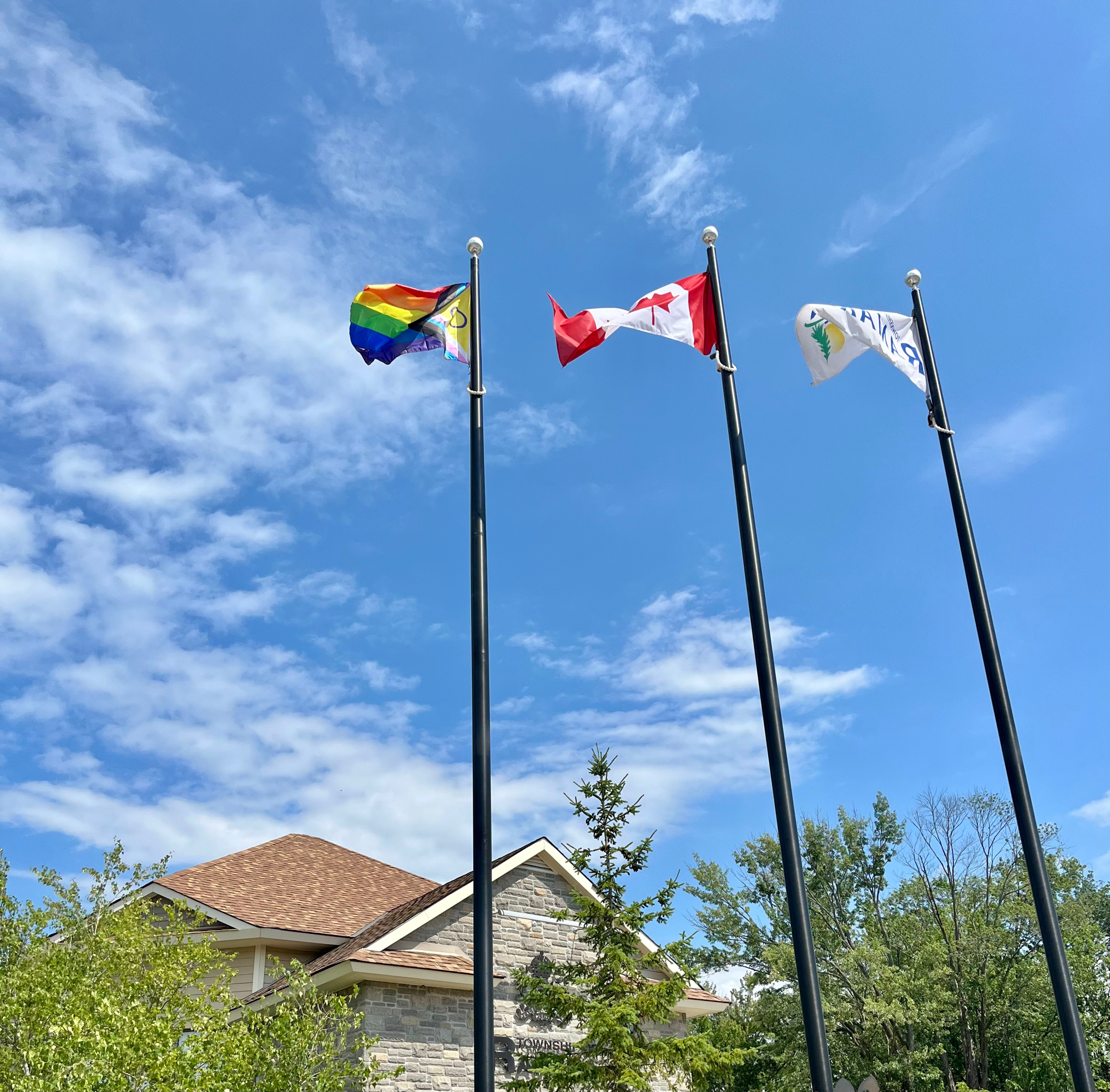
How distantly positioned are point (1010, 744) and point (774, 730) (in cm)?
268

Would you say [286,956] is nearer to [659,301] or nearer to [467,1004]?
[467,1004]

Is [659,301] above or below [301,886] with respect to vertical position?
above

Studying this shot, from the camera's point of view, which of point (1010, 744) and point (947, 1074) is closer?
point (1010, 744)

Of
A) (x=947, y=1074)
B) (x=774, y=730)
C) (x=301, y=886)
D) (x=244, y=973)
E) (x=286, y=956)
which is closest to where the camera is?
(x=774, y=730)

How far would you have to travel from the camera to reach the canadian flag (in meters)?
11.7

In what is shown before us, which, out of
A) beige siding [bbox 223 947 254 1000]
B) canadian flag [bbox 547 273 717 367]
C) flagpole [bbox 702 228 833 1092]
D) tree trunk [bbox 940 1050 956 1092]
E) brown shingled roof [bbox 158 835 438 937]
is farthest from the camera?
tree trunk [bbox 940 1050 956 1092]

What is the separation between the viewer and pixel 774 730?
30.7 ft

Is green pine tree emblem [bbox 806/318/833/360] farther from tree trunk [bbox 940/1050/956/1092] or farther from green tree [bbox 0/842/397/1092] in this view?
tree trunk [bbox 940/1050/956/1092]

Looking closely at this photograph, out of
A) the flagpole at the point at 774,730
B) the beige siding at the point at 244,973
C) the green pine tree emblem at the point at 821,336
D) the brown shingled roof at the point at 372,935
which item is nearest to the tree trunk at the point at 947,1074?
the brown shingled roof at the point at 372,935

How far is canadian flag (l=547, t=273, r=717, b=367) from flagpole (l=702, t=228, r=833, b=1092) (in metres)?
0.25

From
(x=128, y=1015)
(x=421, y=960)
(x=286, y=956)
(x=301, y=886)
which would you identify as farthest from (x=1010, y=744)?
(x=301, y=886)

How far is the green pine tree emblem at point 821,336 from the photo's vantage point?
12000 mm

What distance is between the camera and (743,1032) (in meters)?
31.0

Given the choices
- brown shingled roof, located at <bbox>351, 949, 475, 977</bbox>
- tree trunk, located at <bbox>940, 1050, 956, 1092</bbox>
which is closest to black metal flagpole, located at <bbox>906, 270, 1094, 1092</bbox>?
brown shingled roof, located at <bbox>351, 949, 475, 977</bbox>
